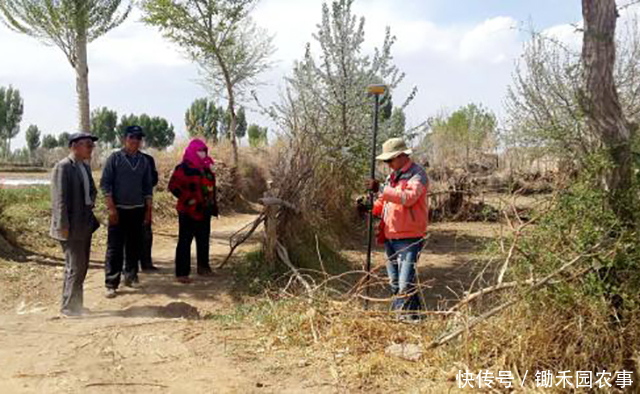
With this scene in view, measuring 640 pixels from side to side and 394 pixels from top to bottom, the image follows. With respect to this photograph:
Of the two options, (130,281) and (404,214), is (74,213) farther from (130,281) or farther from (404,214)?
(404,214)

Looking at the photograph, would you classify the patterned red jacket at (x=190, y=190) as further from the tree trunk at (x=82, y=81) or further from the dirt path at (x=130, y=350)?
the tree trunk at (x=82, y=81)

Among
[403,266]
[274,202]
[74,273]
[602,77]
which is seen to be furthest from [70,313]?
[602,77]

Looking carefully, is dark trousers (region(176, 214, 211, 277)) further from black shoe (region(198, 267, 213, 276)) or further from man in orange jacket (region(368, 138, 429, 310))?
man in orange jacket (region(368, 138, 429, 310))

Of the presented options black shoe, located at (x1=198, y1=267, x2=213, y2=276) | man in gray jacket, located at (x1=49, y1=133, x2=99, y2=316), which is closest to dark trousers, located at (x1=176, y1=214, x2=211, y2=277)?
black shoe, located at (x1=198, y1=267, x2=213, y2=276)

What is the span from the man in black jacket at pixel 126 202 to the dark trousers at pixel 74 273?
62cm

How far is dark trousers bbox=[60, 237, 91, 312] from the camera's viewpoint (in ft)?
17.5

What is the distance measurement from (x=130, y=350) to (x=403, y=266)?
7.13 feet

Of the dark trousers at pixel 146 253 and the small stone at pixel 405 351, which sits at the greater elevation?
the dark trousers at pixel 146 253

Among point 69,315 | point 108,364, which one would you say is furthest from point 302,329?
point 69,315

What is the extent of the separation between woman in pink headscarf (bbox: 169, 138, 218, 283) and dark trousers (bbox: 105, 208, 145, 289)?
429 millimetres

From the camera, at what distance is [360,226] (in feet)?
34.4

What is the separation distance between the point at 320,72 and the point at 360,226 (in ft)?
9.10

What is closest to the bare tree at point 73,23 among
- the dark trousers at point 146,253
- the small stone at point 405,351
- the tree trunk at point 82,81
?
the tree trunk at point 82,81

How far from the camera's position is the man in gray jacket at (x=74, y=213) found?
5262mm
